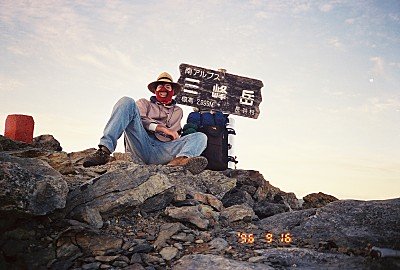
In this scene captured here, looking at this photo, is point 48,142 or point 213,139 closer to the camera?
point 48,142

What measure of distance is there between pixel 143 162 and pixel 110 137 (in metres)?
1.54

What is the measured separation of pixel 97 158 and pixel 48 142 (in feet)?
11.4

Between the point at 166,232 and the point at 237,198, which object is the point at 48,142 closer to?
the point at 237,198

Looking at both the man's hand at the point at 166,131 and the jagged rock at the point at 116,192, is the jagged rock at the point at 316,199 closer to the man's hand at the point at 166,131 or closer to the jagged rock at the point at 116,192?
the man's hand at the point at 166,131

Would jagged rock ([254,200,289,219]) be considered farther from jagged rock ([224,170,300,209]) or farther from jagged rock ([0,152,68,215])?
jagged rock ([0,152,68,215])

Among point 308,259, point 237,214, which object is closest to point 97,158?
point 237,214

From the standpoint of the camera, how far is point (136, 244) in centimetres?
500

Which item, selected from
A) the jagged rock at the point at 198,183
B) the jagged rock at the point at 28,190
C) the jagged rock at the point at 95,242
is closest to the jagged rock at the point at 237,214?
the jagged rock at the point at 198,183

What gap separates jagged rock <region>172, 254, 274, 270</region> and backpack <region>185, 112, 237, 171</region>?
5488 mm

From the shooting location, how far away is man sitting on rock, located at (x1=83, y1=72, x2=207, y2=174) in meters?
7.42

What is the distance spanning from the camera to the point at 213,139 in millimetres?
10289

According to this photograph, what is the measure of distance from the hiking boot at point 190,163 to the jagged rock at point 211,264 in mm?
3470

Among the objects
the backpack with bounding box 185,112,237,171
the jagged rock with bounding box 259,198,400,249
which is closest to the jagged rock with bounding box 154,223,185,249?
the jagged rock with bounding box 259,198,400,249
